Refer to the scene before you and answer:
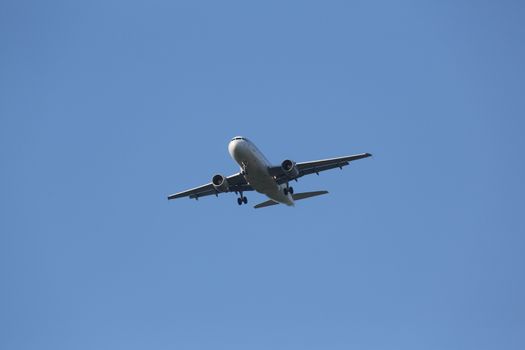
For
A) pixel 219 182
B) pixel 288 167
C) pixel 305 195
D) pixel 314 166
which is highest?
pixel 314 166

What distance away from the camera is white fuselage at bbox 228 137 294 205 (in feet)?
189

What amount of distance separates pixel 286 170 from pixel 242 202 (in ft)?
17.8

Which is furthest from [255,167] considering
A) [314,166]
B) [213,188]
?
[213,188]

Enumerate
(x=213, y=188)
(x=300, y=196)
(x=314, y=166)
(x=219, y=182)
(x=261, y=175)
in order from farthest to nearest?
(x=213, y=188) < (x=300, y=196) < (x=314, y=166) < (x=219, y=182) < (x=261, y=175)

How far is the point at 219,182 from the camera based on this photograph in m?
62.0

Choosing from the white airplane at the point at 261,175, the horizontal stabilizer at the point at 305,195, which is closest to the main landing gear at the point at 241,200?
the white airplane at the point at 261,175

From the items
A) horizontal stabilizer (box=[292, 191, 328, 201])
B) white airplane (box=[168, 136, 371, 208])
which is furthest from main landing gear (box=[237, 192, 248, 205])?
horizontal stabilizer (box=[292, 191, 328, 201])

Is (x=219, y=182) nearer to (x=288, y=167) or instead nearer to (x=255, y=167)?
(x=255, y=167)

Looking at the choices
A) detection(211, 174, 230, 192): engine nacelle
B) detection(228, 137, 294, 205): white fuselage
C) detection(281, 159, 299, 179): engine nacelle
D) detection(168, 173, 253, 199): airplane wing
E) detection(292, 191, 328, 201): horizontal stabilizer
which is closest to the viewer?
detection(228, 137, 294, 205): white fuselage

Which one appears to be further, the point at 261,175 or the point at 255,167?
the point at 261,175

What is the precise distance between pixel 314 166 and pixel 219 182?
7036 mm

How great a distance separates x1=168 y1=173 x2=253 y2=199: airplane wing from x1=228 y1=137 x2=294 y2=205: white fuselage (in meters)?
1.96

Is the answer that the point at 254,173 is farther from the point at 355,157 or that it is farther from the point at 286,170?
the point at 355,157

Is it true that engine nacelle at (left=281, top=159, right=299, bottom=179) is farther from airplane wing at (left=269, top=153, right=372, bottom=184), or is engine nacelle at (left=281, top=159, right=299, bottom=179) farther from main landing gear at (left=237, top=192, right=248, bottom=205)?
main landing gear at (left=237, top=192, right=248, bottom=205)
